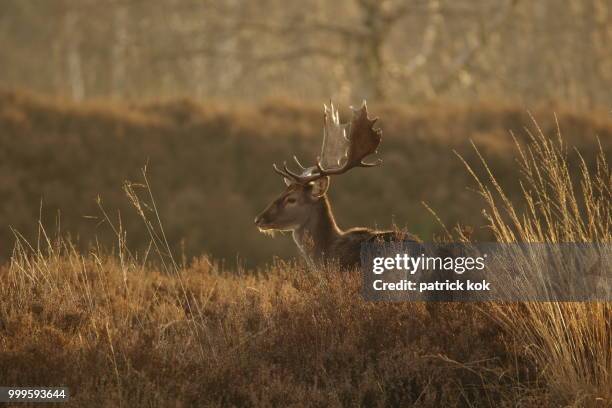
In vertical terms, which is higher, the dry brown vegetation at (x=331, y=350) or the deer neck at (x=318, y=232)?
the deer neck at (x=318, y=232)

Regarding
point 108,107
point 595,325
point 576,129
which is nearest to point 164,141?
point 108,107

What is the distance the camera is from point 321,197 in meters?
8.99

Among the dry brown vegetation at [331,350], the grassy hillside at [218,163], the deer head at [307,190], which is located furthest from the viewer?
the grassy hillside at [218,163]

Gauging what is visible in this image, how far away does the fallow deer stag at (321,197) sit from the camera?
8.58 m

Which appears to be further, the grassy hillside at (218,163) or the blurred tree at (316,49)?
the blurred tree at (316,49)

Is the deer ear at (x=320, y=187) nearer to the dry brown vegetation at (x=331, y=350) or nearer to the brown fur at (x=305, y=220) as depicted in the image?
the brown fur at (x=305, y=220)

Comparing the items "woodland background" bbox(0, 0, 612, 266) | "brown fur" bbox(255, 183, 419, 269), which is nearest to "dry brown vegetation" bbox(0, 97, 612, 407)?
"brown fur" bbox(255, 183, 419, 269)

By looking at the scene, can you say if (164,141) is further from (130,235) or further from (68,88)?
(68,88)

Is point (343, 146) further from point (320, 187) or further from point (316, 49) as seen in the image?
point (316, 49)

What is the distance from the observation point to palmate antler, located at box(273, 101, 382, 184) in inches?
336

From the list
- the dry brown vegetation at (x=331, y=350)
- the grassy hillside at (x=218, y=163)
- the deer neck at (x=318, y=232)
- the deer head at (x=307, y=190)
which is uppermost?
the grassy hillside at (x=218, y=163)

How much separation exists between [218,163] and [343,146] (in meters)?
9.99

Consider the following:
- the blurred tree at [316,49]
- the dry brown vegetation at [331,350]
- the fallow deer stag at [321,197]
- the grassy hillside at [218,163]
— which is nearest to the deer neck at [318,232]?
the fallow deer stag at [321,197]

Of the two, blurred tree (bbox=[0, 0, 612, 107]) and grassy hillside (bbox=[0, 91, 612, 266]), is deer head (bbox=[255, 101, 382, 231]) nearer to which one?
grassy hillside (bbox=[0, 91, 612, 266])
